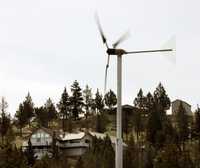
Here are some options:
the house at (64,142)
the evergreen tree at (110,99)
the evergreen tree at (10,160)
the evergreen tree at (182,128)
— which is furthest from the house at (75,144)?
the evergreen tree at (10,160)

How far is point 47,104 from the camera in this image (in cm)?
18250

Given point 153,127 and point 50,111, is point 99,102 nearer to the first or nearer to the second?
point 50,111

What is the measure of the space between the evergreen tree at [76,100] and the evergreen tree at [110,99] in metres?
8.88

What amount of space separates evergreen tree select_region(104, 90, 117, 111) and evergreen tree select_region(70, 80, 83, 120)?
29.1ft

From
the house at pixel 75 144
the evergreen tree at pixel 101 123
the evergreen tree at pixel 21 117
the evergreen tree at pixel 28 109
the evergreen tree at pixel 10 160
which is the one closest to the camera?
the evergreen tree at pixel 10 160

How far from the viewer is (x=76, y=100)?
579 feet

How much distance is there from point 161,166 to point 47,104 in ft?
325

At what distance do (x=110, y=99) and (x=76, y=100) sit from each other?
1154 cm

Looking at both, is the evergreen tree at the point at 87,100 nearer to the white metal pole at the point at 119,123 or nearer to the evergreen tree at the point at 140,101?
the evergreen tree at the point at 140,101

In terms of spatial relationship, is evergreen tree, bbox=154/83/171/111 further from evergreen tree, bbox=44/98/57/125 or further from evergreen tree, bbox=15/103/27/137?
evergreen tree, bbox=15/103/27/137

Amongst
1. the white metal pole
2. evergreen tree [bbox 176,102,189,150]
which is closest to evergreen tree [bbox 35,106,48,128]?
evergreen tree [bbox 176,102,189,150]

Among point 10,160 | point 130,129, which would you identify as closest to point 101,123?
point 130,129

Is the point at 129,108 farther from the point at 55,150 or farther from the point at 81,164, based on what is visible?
the point at 81,164

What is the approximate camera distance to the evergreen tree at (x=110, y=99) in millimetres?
176500
